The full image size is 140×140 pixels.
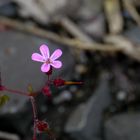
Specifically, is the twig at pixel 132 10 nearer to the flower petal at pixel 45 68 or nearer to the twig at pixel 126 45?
the twig at pixel 126 45

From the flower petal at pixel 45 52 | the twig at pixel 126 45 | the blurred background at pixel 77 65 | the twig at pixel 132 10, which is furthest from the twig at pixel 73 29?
the flower petal at pixel 45 52

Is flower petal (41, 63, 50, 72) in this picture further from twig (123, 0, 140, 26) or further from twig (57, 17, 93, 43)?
twig (123, 0, 140, 26)

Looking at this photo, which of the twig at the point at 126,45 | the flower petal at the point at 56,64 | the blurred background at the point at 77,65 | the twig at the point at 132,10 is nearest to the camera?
the flower petal at the point at 56,64

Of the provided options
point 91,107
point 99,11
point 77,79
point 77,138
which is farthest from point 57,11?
point 77,138

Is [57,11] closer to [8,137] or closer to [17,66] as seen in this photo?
[17,66]

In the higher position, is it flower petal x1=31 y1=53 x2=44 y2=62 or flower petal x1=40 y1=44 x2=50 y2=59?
flower petal x1=40 y1=44 x2=50 y2=59

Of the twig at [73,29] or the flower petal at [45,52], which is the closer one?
the flower petal at [45,52]

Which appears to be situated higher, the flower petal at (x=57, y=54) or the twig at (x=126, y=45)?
the twig at (x=126, y=45)

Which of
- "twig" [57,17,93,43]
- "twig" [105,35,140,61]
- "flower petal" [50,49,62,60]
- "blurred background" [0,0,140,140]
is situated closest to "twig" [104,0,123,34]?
"blurred background" [0,0,140,140]
